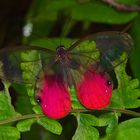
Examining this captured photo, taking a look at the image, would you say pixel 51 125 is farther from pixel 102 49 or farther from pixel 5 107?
pixel 102 49

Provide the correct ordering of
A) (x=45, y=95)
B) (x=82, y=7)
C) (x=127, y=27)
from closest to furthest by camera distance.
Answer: (x=45, y=95) → (x=127, y=27) → (x=82, y=7)

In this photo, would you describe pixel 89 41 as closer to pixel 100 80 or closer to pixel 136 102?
pixel 100 80

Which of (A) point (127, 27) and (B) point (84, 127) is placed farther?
(A) point (127, 27)

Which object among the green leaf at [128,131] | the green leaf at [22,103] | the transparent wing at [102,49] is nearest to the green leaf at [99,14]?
the green leaf at [22,103]

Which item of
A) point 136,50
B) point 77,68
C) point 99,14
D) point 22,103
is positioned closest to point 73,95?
point 77,68

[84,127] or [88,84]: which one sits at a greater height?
[88,84]

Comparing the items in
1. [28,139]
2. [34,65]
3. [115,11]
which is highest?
[115,11]

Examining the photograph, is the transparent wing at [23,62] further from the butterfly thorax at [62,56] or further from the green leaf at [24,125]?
the green leaf at [24,125]

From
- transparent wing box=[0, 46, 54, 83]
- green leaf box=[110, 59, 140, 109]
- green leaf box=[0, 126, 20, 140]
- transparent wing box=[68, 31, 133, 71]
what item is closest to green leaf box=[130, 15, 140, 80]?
green leaf box=[110, 59, 140, 109]

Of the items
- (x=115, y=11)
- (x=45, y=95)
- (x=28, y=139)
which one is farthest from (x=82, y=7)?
(x=45, y=95)

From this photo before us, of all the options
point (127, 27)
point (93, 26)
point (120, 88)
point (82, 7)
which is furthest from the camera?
point (93, 26)
